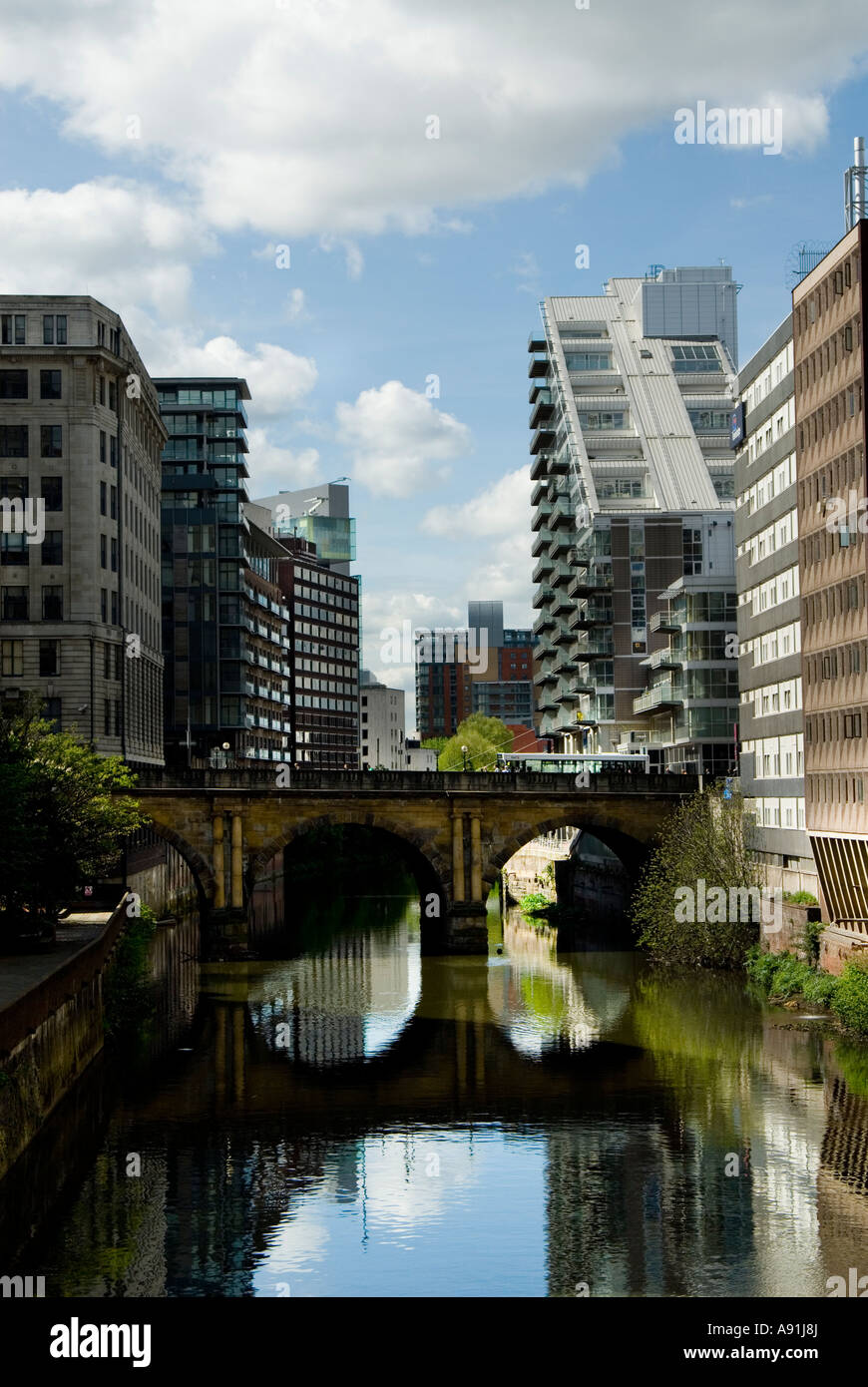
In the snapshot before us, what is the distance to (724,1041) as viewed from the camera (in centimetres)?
6234

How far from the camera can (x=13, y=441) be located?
105500 mm

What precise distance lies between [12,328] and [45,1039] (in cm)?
6948

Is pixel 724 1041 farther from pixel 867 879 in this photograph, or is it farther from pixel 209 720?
pixel 209 720

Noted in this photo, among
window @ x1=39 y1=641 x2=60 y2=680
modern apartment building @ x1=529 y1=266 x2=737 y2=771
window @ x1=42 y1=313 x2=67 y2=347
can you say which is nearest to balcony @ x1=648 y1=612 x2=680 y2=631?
modern apartment building @ x1=529 y1=266 x2=737 y2=771

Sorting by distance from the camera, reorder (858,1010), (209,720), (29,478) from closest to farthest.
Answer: (858,1010) < (29,478) < (209,720)

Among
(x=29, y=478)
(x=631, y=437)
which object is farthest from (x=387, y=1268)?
(x=631, y=437)

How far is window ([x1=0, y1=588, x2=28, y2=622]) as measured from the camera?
106 metres

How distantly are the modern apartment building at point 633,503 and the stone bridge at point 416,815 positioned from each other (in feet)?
44.4

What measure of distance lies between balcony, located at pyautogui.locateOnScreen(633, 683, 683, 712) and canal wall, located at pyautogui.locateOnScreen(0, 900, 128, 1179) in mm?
55367

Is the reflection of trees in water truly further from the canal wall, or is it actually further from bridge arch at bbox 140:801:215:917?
bridge arch at bbox 140:801:215:917

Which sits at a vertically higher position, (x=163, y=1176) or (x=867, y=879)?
(x=867, y=879)

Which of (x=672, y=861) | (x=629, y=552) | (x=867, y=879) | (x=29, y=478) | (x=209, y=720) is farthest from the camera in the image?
(x=209, y=720)

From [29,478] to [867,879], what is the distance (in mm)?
64661

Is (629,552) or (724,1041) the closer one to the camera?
(724,1041)
